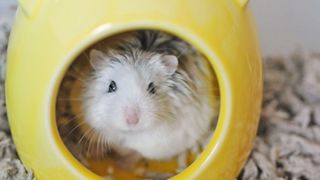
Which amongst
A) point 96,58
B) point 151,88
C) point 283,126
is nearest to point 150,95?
point 151,88

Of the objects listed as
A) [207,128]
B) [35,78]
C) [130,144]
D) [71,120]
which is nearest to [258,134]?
[207,128]

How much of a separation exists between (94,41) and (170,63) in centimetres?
23

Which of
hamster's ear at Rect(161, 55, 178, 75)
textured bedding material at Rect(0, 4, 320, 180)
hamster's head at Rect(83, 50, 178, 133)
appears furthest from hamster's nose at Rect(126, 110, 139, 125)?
textured bedding material at Rect(0, 4, 320, 180)

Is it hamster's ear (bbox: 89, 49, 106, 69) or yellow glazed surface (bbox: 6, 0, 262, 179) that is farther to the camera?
hamster's ear (bbox: 89, 49, 106, 69)

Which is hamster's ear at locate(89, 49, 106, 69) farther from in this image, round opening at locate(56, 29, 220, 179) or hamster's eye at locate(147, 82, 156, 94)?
hamster's eye at locate(147, 82, 156, 94)

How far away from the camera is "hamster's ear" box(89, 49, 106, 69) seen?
142 centimetres

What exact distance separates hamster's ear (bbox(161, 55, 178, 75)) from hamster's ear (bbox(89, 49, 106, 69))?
13 centimetres

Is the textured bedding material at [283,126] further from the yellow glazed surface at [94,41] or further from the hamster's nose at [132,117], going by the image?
the hamster's nose at [132,117]

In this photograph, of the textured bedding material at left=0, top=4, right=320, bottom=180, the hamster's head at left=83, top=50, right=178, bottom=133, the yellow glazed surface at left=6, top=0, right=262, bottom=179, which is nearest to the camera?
the yellow glazed surface at left=6, top=0, right=262, bottom=179

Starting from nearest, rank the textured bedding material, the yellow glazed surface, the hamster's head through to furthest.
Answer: the yellow glazed surface, the hamster's head, the textured bedding material

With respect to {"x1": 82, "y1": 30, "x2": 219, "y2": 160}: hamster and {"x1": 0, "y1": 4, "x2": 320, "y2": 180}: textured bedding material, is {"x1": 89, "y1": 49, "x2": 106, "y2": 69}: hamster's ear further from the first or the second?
{"x1": 0, "y1": 4, "x2": 320, "y2": 180}: textured bedding material

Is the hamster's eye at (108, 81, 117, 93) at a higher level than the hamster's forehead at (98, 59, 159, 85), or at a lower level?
lower

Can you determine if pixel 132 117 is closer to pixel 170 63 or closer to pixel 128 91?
pixel 128 91

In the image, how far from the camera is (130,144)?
150 centimetres
